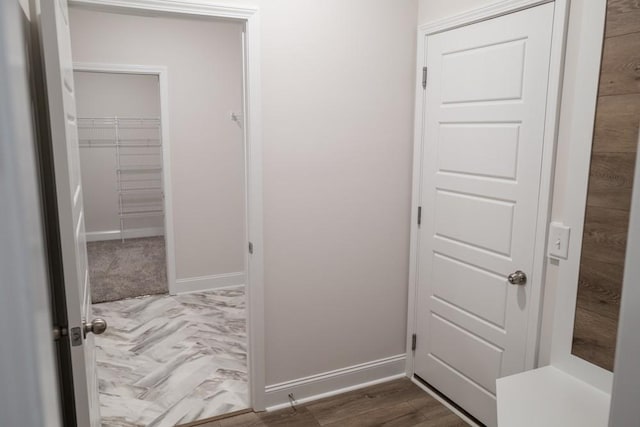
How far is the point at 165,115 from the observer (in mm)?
4258

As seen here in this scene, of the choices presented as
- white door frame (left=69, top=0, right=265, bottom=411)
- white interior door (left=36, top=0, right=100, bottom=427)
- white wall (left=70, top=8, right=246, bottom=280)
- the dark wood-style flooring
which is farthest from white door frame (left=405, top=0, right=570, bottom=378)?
white wall (left=70, top=8, right=246, bottom=280)

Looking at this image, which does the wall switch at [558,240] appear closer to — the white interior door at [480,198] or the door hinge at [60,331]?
the white interior door at [480,198]

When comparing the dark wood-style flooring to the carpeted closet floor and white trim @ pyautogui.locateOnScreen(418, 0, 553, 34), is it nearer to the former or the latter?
white trim @ pyautogui.locateOnScreen(418, 0, 553, 34)

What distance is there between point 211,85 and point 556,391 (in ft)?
12.4

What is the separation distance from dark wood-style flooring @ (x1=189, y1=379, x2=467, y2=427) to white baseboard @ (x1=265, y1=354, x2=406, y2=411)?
0.15 ft

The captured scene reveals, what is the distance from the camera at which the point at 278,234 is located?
2570 millimetres

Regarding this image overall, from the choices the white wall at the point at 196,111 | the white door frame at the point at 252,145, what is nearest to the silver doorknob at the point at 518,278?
the white door frame at the point at 252,145

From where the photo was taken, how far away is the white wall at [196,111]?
4.20m

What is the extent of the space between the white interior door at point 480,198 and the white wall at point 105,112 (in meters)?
5.09

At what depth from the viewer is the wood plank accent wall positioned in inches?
63.9

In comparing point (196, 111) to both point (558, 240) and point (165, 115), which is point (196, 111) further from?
point (558, 240)

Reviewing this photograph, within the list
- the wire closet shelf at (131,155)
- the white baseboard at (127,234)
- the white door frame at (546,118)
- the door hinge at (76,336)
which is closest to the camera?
the door hinge at (76,336)

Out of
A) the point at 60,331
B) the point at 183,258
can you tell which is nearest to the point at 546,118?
the point at 60,331

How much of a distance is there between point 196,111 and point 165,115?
0.29 metres
